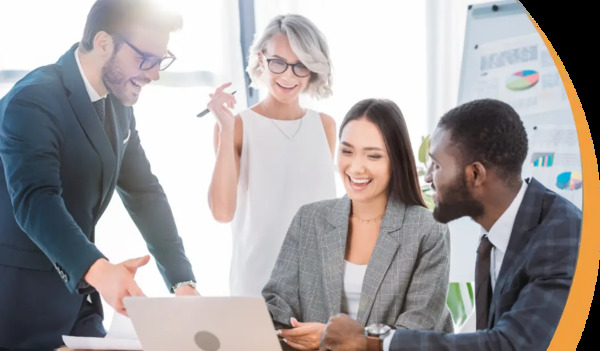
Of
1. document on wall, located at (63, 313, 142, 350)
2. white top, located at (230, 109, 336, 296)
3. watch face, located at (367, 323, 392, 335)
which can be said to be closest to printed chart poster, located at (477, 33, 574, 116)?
white top, located at (230, 109, 336, 296)

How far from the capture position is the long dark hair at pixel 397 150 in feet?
5.55

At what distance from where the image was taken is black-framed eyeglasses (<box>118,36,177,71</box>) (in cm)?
185

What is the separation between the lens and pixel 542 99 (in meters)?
1.71

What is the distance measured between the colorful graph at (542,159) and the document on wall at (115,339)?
1020 millimetres

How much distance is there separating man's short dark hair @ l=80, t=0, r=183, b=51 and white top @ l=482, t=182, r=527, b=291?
923 millimetres

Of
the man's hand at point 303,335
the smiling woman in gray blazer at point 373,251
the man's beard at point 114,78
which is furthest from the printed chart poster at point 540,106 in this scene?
the man's beard at point 114,78

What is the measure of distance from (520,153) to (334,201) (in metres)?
0.44

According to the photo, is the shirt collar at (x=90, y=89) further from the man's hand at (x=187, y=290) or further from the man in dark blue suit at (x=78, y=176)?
the man's hand at (x=187, y=290)

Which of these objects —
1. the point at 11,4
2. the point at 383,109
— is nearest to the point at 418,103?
the point at 383,109

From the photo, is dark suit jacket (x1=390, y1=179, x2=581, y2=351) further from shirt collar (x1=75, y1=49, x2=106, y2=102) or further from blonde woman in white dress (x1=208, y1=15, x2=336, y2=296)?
shirt collar (x1=75, y1=49, x2=106, y2=102)

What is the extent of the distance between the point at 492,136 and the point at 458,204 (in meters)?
0.17

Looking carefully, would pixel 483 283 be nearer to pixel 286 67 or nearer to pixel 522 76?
pixel 522 76

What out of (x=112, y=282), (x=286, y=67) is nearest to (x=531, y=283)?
(x=286, y=67)

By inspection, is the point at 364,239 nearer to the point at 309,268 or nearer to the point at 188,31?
the point at 309,268
